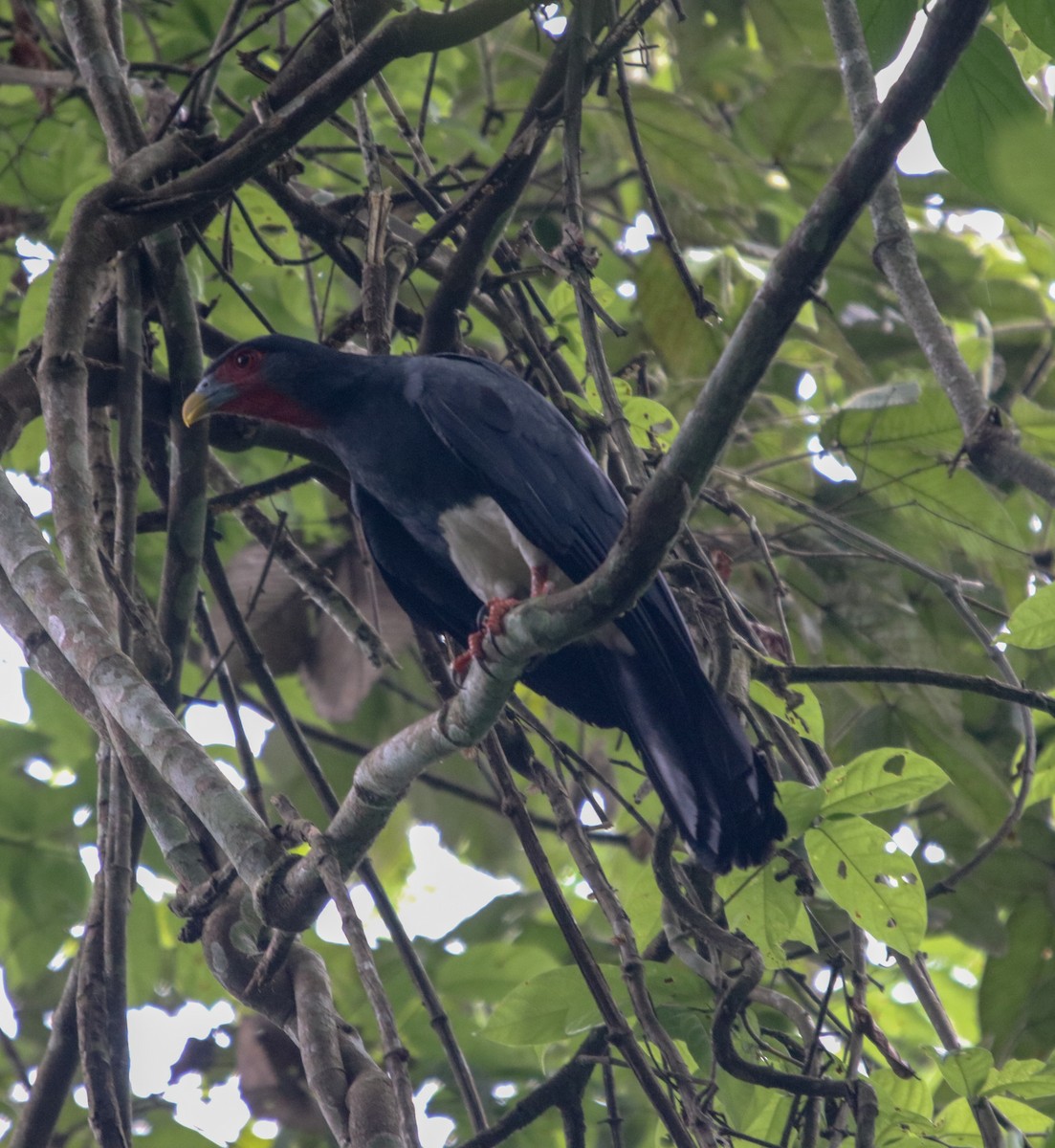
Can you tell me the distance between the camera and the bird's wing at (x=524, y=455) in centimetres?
317

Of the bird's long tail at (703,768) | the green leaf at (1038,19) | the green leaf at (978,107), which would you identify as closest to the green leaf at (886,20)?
the green leaf at (978,107)

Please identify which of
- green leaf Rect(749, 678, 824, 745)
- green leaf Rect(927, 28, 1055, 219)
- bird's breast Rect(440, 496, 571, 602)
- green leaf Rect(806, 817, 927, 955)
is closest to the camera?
green leaf Rect(927, 28, 1055, 219)

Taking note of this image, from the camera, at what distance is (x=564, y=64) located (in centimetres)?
332

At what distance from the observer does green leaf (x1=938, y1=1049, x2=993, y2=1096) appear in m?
2.32

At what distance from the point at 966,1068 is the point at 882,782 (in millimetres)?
538

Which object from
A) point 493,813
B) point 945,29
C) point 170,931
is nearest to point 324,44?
point 945,29

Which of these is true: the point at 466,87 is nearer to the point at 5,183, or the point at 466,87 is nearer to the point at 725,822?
the point at 5,183

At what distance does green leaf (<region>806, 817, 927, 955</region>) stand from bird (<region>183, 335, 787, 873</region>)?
0.27 meters

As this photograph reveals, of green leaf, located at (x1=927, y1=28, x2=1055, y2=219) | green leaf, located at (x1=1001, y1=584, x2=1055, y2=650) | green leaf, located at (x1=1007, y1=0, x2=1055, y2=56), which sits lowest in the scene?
green leaf, located at (x1=1001, y1=584, x2=1055, y2=650)

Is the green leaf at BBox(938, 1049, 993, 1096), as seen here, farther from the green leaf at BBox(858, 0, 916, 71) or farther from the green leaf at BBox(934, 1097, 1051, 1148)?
the green leaf at BBox(858, 0, 916, 71)

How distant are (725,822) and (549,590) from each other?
2.54ft

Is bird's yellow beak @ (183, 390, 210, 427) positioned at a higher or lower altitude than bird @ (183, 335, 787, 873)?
higher

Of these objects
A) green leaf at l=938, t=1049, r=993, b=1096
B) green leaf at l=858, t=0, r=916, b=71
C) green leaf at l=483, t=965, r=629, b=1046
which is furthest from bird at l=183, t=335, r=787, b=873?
green leaf at l=858, t=0, r=916, b=71

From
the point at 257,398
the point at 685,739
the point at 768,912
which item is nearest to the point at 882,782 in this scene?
the point at 768,912
